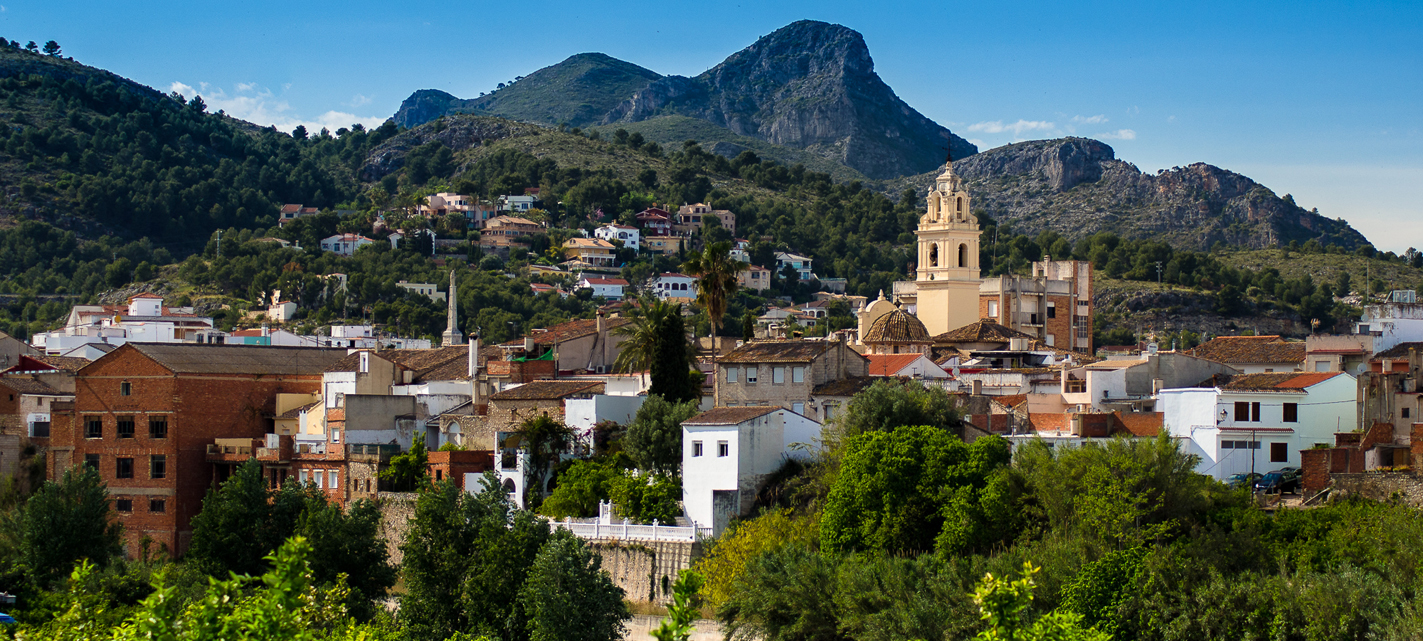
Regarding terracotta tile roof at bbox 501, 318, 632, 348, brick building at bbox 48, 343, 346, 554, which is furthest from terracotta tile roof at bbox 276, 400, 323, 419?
terracotta tile roof at bbox 501, 318, 632, 348

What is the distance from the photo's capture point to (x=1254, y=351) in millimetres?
55656

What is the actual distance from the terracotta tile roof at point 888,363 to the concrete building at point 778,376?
4.49 m

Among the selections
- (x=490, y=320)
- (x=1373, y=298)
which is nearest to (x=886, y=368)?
(x=490, y=320)

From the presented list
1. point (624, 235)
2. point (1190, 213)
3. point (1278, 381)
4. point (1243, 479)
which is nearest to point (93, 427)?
point (1243, 479)

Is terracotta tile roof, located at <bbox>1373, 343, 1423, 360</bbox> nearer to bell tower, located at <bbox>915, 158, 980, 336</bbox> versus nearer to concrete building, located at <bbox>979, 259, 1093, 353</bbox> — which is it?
concrete building, located at <bbox>979, 259, 1093, 353</bbox>

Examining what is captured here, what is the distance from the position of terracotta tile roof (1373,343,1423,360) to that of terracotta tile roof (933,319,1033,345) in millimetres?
17443

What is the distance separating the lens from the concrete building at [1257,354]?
53906 millimetres

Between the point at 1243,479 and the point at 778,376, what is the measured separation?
48.1ft

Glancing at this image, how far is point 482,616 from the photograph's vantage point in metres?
41.0

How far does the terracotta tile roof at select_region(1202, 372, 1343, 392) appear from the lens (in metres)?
44.2

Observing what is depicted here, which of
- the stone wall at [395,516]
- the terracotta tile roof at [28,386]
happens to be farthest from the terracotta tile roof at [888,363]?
the terracotta tile roof at [28,386]

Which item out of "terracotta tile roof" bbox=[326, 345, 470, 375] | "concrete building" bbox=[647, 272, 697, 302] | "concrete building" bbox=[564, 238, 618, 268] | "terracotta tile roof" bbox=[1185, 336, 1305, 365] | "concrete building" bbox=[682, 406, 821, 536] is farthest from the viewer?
"concrete building" bbox=[564, 238, 618, 268]

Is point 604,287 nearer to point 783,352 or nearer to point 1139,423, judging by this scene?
point 783,352

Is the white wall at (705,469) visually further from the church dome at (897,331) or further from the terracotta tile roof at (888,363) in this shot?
the church dome at (897,331)
